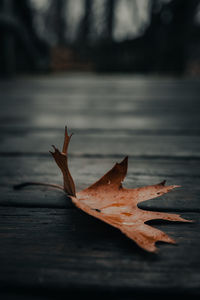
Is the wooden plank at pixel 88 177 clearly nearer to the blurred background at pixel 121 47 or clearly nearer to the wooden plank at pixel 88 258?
the wooden plank at pixel 88 258

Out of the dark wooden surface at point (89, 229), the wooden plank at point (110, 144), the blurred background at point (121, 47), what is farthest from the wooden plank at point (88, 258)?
the blurred background at point (121, 47)

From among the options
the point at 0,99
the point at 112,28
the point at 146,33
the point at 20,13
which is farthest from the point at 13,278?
the point at 112,28

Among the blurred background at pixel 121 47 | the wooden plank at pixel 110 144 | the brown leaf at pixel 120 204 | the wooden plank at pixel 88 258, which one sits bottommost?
the wooden plank at pixel 88 258

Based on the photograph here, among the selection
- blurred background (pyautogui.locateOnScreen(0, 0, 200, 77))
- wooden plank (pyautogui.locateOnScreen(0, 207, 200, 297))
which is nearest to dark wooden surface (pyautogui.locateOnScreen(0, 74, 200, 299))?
wooden plank (pyautogui.locateOnScreen(0, 207, 200, 297))

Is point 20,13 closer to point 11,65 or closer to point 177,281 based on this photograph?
point 11,65

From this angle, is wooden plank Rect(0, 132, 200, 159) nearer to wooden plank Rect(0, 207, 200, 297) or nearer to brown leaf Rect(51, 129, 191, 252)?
brown leaf Rect(51, 129, 191, 252)

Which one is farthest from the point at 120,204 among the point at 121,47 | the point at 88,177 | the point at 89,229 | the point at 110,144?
the point at 121,47

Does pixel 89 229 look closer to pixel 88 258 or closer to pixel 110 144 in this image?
pixel 88 258
